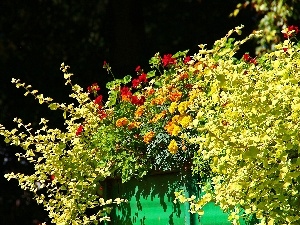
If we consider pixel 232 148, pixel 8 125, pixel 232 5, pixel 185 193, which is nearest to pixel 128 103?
pixel 185 193

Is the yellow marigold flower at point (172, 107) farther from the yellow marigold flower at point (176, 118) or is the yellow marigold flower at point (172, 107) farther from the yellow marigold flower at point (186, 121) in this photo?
the yellow marigold flower at point (186, 121)

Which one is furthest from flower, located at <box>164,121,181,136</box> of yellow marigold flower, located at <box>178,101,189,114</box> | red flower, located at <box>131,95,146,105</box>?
red flower, located at <box>131,95,146,105</box>

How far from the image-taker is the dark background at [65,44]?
9352mm

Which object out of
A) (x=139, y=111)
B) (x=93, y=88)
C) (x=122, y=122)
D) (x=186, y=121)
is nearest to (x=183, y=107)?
(x=186, y=121)

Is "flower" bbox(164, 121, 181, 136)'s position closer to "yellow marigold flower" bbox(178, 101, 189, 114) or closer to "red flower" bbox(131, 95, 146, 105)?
"yellow marigold flower" bbox(178, 101, 189, 114)

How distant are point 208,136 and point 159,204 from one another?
4.53 feet

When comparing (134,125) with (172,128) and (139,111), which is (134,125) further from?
(172,128)

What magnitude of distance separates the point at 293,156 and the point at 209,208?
94 cm

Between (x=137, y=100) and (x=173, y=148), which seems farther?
(x=137, y=100)

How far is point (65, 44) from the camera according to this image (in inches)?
408

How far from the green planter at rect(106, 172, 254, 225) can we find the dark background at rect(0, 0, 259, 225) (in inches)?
152

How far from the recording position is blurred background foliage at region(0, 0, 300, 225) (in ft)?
30.7

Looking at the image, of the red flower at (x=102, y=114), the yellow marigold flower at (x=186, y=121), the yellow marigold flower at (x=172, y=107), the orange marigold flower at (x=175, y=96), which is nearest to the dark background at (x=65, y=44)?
the red flower at (x=102, y=114)

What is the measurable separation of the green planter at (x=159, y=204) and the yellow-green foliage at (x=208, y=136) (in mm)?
116
